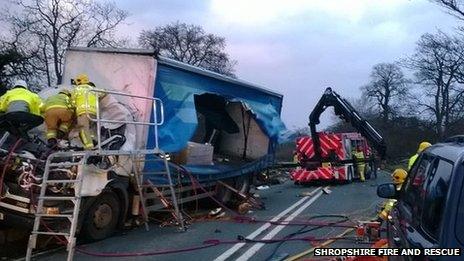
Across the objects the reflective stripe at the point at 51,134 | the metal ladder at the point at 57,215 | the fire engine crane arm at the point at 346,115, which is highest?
the fire engine crane arm at the point at 346,115

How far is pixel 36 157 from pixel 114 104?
211 centimetres

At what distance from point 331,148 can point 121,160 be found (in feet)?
50.7

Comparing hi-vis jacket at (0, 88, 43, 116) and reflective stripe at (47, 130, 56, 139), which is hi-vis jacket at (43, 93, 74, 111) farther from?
reflective stripe at (47, 130, 56, 139)

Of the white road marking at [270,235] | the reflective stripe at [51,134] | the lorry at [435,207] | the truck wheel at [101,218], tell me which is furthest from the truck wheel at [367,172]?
the lorry at [435,207]

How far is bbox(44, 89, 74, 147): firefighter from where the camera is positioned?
30.8 ft

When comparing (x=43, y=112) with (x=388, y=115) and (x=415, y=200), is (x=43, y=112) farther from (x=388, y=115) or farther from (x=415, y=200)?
(x=388, y=115)

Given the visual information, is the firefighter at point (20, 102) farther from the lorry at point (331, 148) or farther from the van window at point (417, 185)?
the lorry at point (331, 148)

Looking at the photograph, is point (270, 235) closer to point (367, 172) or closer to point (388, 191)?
point (388, 191)

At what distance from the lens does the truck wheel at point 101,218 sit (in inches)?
349

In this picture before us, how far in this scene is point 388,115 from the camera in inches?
3049

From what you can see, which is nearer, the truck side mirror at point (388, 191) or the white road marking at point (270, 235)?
the truck side mirror at point (388, 191)

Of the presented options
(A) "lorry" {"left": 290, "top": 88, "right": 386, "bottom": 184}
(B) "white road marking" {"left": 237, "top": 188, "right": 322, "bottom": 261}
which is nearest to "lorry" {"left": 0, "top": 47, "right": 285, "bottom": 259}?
(B) "white road marking" {"left": 237, "top": 188, "right": 322, "bottom": 261}

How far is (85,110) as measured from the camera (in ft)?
30.8

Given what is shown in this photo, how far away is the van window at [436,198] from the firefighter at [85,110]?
637 centimetres
